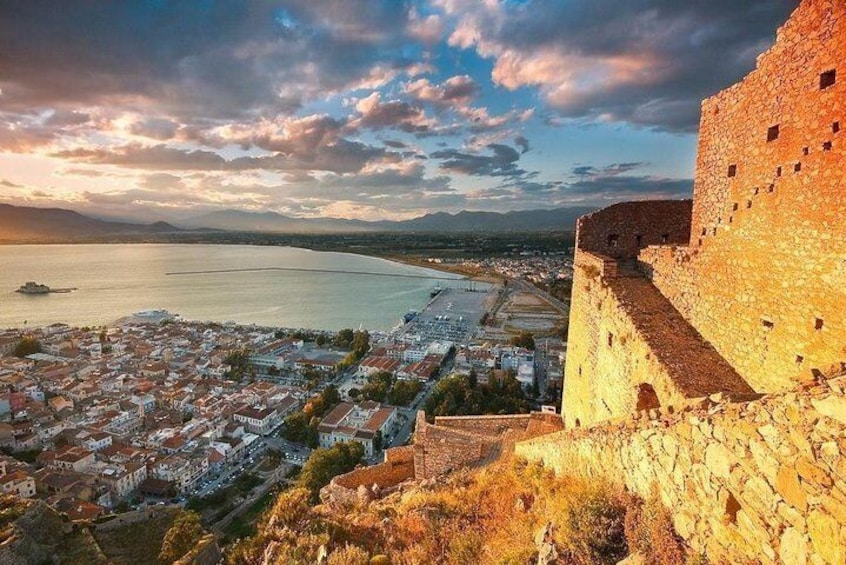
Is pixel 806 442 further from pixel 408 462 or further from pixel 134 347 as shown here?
pixel 134 347

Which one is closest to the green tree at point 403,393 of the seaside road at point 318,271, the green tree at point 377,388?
the green tree at point 377,388

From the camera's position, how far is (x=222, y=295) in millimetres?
84562

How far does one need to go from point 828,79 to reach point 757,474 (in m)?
3.40

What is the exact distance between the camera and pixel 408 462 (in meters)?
10.4

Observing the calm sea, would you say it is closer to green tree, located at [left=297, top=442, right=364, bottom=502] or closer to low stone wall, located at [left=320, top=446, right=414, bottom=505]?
green tree, located at [left=297, top=442, right=364, bottom=502]

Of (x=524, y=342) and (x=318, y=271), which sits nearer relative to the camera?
(x=524, y=342)

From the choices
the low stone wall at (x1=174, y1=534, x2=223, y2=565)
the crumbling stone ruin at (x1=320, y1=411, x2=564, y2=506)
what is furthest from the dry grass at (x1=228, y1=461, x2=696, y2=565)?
the low stone wall at (x1=174, y1=534, x2=223, y2=565)

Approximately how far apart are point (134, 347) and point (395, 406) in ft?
104

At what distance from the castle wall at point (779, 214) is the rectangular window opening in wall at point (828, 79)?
0.09 ft

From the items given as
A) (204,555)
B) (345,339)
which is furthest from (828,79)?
(345,339)

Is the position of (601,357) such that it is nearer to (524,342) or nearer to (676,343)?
(676,343)

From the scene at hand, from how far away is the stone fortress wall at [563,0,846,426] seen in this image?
147 inches

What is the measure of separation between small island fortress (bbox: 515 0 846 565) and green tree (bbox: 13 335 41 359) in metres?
56.9

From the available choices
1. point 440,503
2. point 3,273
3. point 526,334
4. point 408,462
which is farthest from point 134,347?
point 3,273
